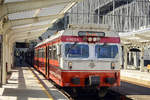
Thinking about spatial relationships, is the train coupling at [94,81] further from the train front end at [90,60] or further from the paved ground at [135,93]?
the paved ground at [135,93]

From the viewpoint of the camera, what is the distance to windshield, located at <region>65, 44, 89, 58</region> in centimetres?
1116

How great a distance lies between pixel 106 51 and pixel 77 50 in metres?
1.24

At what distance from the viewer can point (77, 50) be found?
11.3m

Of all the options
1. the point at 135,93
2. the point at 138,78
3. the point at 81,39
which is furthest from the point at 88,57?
the point at 138,78

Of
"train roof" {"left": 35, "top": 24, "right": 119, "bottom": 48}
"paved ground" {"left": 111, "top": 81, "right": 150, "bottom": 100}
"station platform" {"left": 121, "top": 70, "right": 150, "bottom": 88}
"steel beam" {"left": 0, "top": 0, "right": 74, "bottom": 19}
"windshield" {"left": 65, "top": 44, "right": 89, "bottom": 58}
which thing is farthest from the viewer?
"station platform" {"left": 121, "top": 70, "right": 150, "bottom": 88}

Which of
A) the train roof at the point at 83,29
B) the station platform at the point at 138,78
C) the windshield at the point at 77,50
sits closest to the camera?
the windshield at the point at 77,50

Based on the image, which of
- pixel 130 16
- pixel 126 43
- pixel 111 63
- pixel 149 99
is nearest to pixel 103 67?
pixel 111 63

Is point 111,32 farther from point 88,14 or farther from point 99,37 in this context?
point 88,14

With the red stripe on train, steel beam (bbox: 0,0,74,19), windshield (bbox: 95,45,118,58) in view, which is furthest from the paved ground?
steel beam (bbox: 0,0,74,19)

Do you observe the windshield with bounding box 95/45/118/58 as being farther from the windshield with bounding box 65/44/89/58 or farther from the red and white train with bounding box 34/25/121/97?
the windshield with bounding box 65/44/89/58

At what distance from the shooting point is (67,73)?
11070 millimetres

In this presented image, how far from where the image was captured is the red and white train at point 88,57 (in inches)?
437

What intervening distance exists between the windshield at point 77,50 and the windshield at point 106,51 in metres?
0.46

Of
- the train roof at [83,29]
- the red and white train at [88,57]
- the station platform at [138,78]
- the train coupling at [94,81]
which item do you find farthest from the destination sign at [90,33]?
the station platform at [138,78]
